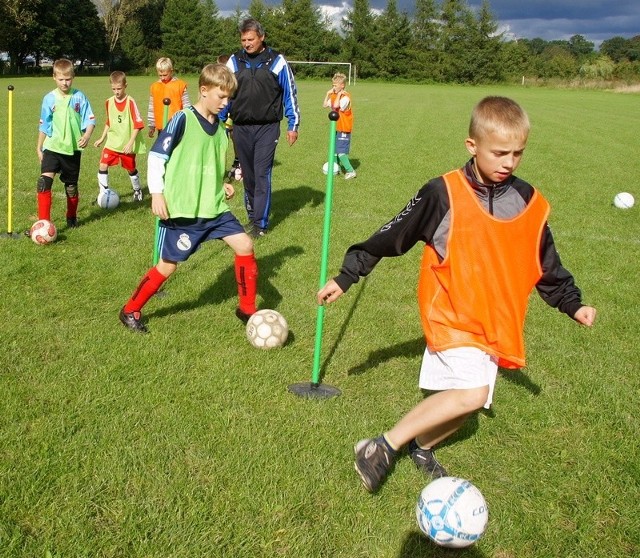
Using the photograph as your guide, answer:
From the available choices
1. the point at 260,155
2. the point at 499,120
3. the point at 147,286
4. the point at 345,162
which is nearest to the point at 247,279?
the point at 147,286

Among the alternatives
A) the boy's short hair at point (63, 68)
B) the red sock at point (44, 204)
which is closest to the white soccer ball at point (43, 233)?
the red sock at point (44, 204)

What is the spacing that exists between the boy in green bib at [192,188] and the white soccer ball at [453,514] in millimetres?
2669

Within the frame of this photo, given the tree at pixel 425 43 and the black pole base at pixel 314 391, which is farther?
the tree at pixel 425 43

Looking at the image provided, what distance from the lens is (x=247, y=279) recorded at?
4.93m

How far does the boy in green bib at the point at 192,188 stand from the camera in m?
4.48

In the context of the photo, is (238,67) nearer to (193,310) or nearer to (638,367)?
(193,310)

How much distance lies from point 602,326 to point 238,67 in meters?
5.00

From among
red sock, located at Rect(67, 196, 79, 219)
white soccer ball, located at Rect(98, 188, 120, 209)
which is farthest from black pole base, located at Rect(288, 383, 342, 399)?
white soccer ball, located at Rect(98, 188, 120, 209)

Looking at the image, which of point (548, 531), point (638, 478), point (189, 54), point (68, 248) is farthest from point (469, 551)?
point (189, 54)

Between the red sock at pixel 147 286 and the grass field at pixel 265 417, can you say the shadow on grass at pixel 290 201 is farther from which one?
the red sock at pixel 147 286

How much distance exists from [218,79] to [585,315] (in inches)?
113

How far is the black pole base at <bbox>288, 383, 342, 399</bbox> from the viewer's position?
402cm

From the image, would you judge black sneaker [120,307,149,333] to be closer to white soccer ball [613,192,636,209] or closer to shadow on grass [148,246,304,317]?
shadow on grass [148,246,304,317]

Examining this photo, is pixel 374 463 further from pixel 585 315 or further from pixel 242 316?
pixel 242 316
